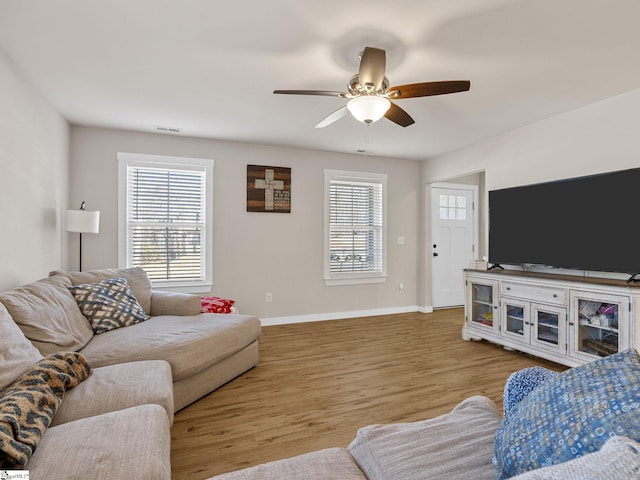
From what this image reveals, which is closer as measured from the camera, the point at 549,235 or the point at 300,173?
the point at 549,235

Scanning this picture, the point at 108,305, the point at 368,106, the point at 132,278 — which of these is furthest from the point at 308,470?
the point at 132,278

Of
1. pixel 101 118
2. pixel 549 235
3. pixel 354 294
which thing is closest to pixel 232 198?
pixel 101 118

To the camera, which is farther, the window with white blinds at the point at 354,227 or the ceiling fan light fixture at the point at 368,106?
the window with white blinds at the point at 354,227

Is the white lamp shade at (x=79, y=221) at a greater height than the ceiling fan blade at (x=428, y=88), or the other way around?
the ceiling fan blade at (x=428, y=88)

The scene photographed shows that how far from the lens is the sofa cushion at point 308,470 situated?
983 millimetres

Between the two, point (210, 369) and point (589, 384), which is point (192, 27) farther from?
point (589, 384)

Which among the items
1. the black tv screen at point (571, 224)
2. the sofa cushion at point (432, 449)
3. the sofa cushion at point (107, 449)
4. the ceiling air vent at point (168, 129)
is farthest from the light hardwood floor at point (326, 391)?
the ceiling air vent at point (168, 129)

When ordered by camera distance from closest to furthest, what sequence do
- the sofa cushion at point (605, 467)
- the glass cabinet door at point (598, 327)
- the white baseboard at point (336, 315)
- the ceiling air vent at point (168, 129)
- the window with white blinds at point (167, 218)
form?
1. the sofa cushion at point (605, 467)
2. the glass cabinet door at point (598, 327)
3. the ceiling air vent at point (168, 129)
4. the window with white blinds at point (167, 218)
5. the white baseboard at point (336, 315)

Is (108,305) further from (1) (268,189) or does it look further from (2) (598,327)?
(2) (598,327)

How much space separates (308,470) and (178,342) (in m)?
1.65

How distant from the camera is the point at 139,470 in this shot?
1060mm

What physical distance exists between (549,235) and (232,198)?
3.71 m

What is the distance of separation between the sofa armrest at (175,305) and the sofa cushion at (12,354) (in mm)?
1400

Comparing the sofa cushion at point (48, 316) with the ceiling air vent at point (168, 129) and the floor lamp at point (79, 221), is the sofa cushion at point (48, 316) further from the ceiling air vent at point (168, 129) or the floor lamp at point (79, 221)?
the ceiling air vent at point (168, 129)
